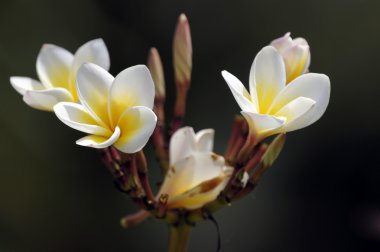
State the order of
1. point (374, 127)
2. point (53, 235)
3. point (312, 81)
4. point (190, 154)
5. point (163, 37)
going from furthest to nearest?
point (163, 37), point (374, 127), point (53, 235), point (190, 154), point (312, 81)

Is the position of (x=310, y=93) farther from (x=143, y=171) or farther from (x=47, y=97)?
(x=47, y=97)

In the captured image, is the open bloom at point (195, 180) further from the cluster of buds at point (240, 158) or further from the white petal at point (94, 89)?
the white petal at point (94, 89)

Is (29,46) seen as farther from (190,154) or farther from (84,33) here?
(190,154)

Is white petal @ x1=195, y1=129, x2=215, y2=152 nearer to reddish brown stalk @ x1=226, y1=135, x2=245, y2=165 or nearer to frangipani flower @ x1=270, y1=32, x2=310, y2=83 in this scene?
reddish brown stalk @ x1=226, y1=135, x2=245, y2=165

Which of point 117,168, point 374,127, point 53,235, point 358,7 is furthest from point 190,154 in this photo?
point 358,7

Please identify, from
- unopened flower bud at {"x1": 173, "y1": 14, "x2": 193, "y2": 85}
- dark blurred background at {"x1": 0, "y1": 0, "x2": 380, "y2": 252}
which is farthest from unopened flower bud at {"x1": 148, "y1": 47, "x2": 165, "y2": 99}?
dark blurred background at {"x1": 0, "y1": 0, "x2": 380, "y2": 252}

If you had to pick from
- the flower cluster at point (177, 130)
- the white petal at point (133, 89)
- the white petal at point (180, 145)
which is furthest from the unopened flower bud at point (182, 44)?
the white petal at point (133, 89)

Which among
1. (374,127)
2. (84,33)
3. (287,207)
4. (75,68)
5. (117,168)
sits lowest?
(287,207)
